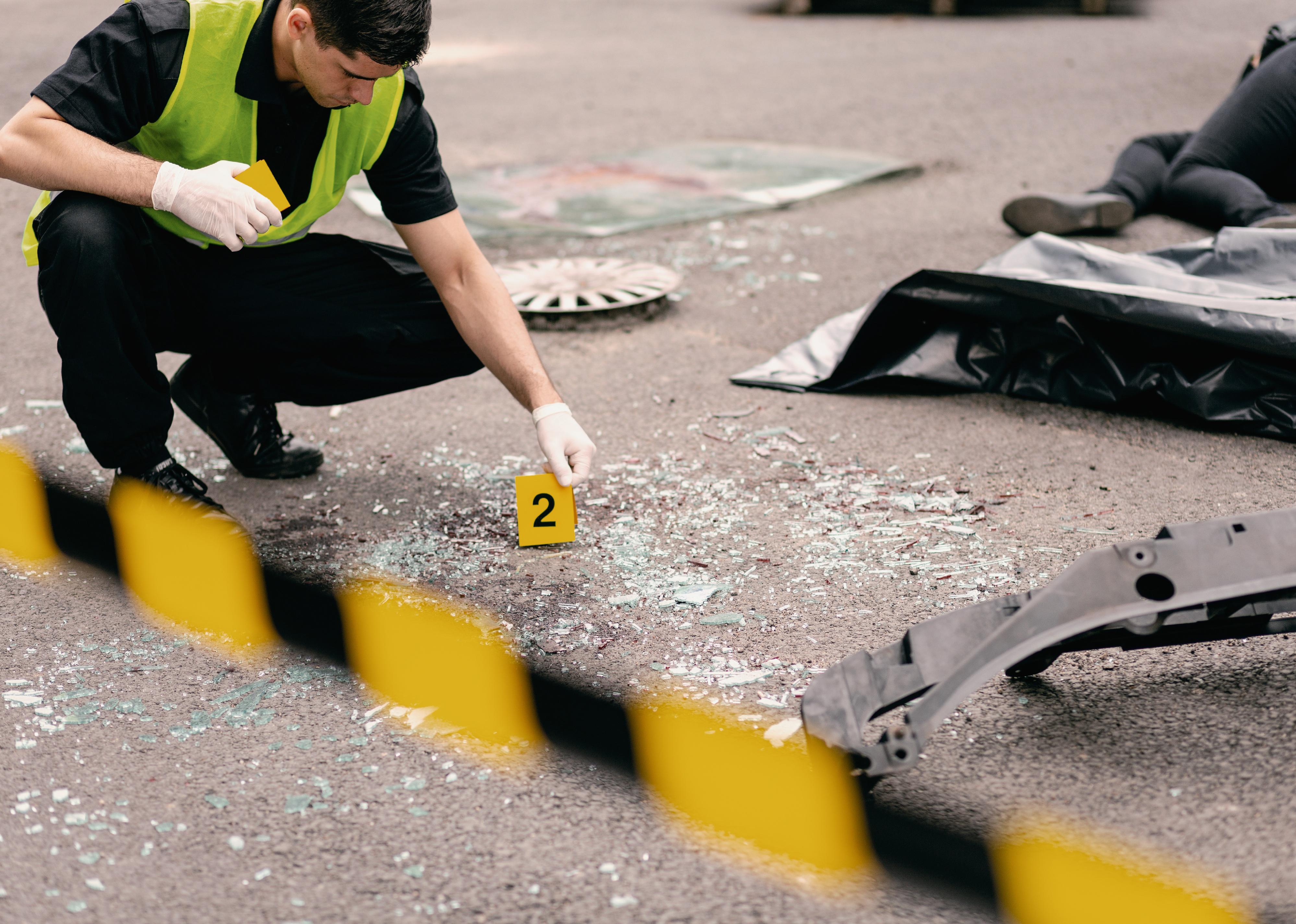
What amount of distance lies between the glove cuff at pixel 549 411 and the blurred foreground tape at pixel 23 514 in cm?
104

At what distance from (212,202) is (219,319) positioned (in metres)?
0.45

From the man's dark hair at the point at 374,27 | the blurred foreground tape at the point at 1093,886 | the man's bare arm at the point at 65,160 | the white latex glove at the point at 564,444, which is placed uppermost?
the man's dark hair at the point at 374,27

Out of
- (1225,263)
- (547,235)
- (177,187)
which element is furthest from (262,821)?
(547,235)

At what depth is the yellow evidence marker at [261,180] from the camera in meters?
2.24

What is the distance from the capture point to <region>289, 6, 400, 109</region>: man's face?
2.17 metres

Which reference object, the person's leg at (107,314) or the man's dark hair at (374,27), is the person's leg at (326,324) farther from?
the man's dark hair at (374,27)

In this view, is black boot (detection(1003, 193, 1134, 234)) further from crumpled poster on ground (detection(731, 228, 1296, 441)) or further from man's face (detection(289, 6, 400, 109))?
man's face (detection(289, 6, 400, 109))

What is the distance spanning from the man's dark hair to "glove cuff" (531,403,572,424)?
2.33ft

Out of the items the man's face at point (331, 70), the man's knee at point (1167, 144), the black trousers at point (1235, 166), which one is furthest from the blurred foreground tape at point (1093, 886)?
the man's knee at point (1167, 144)

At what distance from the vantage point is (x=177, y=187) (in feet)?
7.15

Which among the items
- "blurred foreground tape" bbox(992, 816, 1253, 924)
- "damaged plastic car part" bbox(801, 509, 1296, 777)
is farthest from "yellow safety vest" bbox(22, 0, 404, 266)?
"blurred foreground tape" bbox(992, 816, 1253, 924)

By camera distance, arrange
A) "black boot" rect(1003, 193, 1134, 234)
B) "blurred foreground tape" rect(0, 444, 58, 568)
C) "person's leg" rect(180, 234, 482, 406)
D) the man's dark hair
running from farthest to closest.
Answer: "black boot" rect(1003, 193, 1134, 234) < "person's leg" rect(180, 234, 482, 406) < "blurred foreground tape" rect(0, 444, 58, 568) < the man's dark hair

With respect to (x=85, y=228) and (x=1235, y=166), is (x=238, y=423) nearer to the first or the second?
(x=85, y=228)

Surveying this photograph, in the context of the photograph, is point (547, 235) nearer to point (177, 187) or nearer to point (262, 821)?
point (177, 187)
